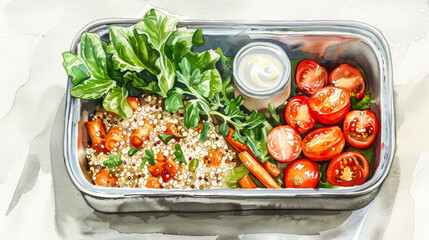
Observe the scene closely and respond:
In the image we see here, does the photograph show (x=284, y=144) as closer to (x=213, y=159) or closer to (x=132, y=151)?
(x=213, y=159)

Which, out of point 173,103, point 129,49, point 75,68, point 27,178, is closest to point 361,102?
point 173,103

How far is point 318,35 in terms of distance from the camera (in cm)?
103

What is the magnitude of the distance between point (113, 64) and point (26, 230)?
1.46 feet

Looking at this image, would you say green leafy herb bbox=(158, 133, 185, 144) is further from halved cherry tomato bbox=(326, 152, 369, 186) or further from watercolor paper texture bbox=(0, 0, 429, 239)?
halved cherry tomato bbox=(326, 152, 369, 186)

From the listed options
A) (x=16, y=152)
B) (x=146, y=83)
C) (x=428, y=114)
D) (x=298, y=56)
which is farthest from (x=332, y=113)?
(x=16, y=152)

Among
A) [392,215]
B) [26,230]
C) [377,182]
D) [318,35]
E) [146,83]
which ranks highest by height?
[318,35]

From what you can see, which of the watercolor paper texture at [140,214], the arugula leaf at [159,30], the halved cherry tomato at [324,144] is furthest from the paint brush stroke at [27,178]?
A: the halved cherry tomato at [324,144]

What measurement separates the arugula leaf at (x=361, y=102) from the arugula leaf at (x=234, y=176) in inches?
11.0

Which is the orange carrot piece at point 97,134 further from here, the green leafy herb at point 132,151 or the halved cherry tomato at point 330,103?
the halved cherry tomato at point 330,103

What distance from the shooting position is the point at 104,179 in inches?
40.8

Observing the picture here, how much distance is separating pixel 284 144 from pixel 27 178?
604mm

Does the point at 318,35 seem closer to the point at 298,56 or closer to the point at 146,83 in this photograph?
the point at 298,56

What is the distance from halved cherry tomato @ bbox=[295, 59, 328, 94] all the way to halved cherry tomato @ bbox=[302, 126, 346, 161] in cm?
10

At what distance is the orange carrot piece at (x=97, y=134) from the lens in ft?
3.46
